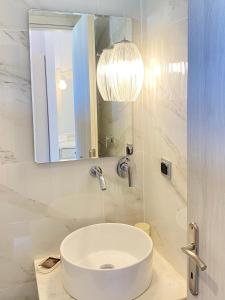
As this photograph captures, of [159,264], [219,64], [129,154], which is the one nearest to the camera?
[219,64]

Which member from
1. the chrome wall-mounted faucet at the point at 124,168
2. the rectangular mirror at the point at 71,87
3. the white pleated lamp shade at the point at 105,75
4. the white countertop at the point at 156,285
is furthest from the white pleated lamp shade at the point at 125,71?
the white countertop at the point at 156,285

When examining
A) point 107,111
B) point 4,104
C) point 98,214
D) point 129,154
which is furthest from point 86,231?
point 4,104

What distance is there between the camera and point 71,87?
1.62 meters

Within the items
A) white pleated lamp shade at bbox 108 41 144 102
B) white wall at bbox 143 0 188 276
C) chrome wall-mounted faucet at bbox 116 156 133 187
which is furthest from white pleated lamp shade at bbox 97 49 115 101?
chrome wall-mounted faucet at bbox 116 156 133 187

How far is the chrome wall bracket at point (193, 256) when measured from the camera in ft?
3.08

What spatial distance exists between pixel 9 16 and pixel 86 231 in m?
1.11

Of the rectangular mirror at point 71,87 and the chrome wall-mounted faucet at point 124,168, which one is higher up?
the rectangular mirror at point 71,87

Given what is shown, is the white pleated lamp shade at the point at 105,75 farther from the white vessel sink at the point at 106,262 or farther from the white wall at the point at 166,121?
the white vessel sink at the point at 106,262

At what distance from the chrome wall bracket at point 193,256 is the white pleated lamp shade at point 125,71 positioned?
784 mm

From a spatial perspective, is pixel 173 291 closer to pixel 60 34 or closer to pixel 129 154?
pixel 129 154

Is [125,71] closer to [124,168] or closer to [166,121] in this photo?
[166,121]

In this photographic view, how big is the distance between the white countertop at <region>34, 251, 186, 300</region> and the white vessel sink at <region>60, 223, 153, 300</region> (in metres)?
0.05

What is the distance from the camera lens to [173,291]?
138cm

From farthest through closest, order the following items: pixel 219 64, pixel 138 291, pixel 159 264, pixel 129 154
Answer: pixel 129 154, pixel 159 264, pixel 138 291, pixel 219 64
